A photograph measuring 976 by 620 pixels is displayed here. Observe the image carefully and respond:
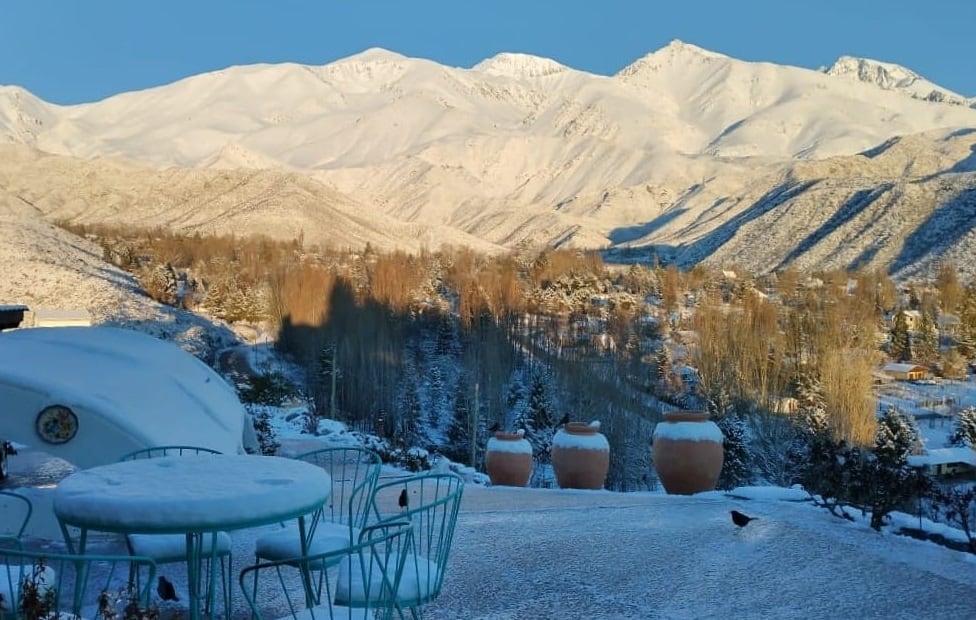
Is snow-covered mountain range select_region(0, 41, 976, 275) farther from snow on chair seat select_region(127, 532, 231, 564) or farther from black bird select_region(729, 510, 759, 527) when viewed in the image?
snow on chair seat select_region(127, 532, 231, 564)

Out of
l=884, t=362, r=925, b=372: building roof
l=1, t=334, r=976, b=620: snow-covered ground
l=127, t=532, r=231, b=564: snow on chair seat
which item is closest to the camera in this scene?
l=127, t=532, r=231, b=564: snow on chair seat

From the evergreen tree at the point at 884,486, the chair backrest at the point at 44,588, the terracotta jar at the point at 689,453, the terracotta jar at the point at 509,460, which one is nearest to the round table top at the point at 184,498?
the chair backrest at the point at 44,588

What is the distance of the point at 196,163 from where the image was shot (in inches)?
4250

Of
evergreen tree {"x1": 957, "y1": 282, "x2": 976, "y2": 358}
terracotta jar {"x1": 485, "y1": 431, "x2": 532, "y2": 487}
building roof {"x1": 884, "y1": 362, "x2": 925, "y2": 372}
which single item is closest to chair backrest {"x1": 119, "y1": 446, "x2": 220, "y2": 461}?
terracotta jar {"x1": 485, "y1": 431, "x2": 532, "y2": 487}

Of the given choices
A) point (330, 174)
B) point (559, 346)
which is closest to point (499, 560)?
point (559, 346)

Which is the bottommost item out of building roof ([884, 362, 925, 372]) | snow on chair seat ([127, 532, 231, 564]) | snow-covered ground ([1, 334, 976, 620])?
building roof ([884, 362, 925, 372])

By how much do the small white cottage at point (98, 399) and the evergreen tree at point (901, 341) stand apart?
3046cm

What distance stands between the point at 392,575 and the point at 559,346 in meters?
24.8

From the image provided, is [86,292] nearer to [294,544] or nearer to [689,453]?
[689,453]

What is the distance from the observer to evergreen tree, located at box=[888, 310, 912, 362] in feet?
102

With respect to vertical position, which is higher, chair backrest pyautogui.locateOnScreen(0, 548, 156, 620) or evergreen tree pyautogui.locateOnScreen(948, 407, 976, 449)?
chair backrest pyautogui.locateOnScreen(0, 548, 156, 620)

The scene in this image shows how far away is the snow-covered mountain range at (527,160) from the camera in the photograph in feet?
190

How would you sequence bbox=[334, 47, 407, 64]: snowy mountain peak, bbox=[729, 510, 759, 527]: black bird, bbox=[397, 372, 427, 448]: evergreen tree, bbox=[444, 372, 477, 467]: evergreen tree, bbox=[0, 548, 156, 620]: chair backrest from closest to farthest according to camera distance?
1. bbox=[0, 548, 156, 620]: chair backrest
2. bbox=[729, 510, 759, 527]: black bird
3. bbox=[444, 372, 477, 467]: evergreen tree
4. bbox=[397, 372, 427, 448]: evergreen tree
5. bbox=[334, 47, 407, 64]: snowy mountain peak

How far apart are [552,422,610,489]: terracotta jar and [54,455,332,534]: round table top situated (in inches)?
210
